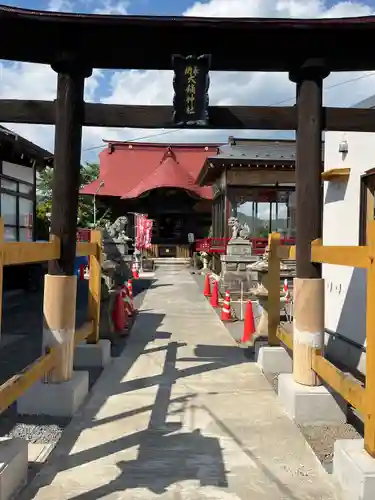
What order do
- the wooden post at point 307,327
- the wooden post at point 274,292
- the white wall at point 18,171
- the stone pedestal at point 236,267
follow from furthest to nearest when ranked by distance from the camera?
the stone pedestal at point 236,267
the white wall at point 18,171
the wooden post at point 274,292
the wooden post at point 307,327

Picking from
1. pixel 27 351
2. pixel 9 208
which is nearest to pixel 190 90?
pixel 27 351

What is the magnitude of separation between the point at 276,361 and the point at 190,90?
374 centimetres

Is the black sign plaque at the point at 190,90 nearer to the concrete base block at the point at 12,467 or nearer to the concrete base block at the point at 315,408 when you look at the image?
the concrete base block at the point at 315,408

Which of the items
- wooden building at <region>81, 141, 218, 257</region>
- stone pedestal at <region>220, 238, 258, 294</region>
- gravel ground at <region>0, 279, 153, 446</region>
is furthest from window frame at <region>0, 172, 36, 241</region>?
wooden building at <region>81, 141, 218, 257</region>

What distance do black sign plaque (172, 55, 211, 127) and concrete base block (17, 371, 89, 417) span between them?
10.5 ft

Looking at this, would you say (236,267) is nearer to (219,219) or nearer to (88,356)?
(219,219)

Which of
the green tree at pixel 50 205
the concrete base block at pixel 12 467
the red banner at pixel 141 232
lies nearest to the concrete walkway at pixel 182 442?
the concrete base block at pixel 12 467

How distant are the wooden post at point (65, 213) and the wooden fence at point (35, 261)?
0.13 meters

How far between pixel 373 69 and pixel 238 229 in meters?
12.1

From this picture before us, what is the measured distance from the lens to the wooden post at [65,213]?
494 cm

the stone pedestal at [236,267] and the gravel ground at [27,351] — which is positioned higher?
the stone pedestal at [236,267]

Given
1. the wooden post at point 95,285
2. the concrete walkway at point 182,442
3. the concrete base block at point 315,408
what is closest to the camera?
the concrete walkway at point 182,442

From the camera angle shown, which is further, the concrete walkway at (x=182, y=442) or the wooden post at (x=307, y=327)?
the wooden post at (x=307, y=327)

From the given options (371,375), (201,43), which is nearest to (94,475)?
(371,375)
